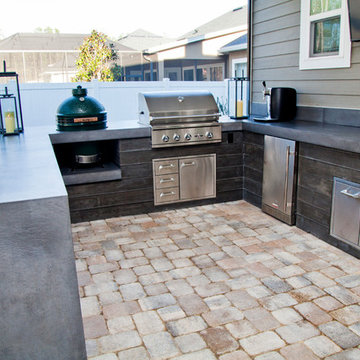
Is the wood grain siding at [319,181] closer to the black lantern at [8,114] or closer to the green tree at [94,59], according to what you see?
the black lantern at [8,114]

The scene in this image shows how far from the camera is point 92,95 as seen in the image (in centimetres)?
637

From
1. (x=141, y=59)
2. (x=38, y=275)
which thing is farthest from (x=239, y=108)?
(x=141, y=59)

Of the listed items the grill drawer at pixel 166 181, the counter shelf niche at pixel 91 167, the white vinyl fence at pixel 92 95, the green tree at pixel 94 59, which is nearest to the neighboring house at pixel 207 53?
the green tree at pixel 94 59

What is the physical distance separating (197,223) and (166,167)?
2.15 ft

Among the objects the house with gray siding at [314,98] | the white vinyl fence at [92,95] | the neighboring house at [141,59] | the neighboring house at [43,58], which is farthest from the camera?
the neighboring house at [141,59]

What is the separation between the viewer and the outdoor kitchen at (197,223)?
4.60ft

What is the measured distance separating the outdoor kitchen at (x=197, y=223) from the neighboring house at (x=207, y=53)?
705 centimetres

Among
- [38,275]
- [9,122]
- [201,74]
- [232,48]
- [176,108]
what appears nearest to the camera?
[38,275]

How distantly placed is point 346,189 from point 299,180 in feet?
1.87

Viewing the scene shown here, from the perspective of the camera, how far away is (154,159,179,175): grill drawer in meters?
4.00

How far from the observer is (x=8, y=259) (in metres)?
1.32

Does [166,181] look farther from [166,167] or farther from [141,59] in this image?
[141,59]

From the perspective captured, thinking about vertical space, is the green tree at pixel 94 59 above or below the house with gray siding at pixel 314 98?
above

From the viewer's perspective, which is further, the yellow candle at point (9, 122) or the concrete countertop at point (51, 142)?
the yellow candle at point (9, 122)
